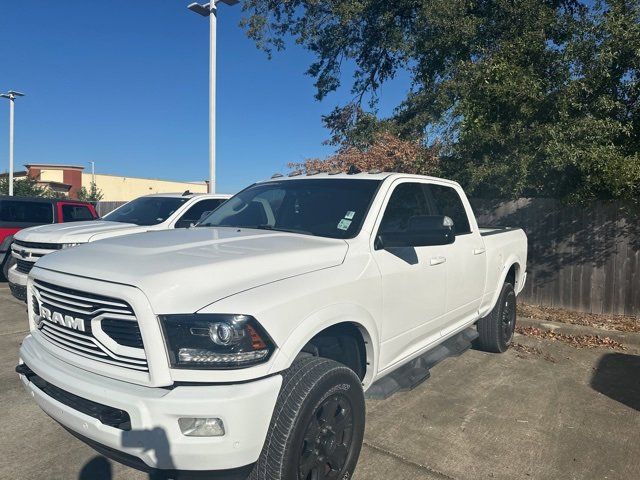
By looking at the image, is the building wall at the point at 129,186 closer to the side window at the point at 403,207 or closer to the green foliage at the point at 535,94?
the green foliage at the point at 535,94

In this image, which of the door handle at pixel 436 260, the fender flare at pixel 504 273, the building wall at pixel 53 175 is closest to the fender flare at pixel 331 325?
the door handle at pixel 436 260

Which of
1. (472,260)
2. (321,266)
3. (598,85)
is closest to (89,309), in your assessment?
(321,266)

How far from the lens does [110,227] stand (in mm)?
7215

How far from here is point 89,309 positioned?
249 cm

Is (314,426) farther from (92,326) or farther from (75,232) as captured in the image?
(75,232)

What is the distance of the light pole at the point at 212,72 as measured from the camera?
11398 mm

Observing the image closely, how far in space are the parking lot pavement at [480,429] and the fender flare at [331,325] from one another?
772 mm

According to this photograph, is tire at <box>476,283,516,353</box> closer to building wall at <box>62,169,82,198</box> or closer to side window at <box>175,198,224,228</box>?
side window at <box>175,198,224,228</box>

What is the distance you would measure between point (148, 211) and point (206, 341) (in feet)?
21.7

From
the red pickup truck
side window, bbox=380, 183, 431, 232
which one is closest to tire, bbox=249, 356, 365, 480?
side window, bbox=380, 183, 431, 232

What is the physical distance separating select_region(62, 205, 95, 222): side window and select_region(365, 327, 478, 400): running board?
29.5 ft

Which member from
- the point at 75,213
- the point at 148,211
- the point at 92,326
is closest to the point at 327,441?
the point at 92,326

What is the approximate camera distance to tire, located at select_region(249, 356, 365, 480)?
7.66 ft

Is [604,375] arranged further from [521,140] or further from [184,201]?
[184,201]
